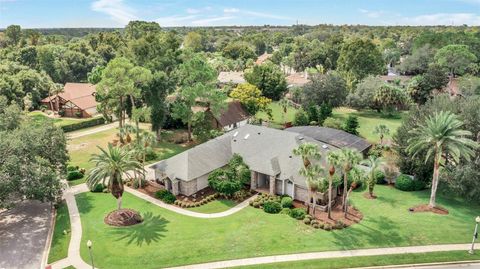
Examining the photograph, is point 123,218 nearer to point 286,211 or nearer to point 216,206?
point 216,206

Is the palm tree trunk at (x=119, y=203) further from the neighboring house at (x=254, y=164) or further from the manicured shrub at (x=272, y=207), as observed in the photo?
the manicured shrub at (x=272, y=207)

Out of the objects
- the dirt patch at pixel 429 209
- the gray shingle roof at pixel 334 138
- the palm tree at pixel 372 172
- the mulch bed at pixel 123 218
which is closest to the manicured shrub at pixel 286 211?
the palm tree at pixel 372 172

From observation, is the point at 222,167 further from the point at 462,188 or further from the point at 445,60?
the point at 445,60

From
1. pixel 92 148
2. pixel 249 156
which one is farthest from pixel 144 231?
pixel 92 148

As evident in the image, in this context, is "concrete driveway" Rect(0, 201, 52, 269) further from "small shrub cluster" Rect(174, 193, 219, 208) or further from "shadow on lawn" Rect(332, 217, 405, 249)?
"shadow on lawn" Rect(332, 217, 405, 249)

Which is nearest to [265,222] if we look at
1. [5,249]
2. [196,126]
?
[5,249]

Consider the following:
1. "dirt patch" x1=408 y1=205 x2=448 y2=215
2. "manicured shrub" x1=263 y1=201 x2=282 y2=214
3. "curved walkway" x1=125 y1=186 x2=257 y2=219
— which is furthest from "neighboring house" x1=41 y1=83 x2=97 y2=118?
"dirt patch" x1=408 y1=205 x2=448 y2=215
